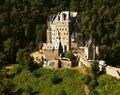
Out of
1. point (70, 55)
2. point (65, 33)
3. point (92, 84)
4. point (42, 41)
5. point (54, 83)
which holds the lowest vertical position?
point (54, 83)

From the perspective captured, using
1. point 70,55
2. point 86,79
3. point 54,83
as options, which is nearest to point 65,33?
point 70,55

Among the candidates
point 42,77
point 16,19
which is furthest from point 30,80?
point 16,19

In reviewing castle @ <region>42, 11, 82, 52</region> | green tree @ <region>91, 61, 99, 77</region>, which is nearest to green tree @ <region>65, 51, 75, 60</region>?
castle @ <region>42, 11, 82, 52</region>

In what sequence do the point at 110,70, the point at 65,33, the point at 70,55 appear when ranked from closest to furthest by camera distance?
the point at 110,70 < the point at 70,55 < the point at 65,33

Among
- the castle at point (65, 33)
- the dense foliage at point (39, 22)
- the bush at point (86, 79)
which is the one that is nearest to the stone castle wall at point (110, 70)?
the bush at point (86, 79)

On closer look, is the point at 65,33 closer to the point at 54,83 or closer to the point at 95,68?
the point at 54,83

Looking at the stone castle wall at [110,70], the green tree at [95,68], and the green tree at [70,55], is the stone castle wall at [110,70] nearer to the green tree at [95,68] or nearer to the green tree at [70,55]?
the green tree at [95,68]

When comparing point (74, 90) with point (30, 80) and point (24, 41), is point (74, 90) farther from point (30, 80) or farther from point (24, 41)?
point (24, 41)

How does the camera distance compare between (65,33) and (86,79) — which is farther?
(65,33)

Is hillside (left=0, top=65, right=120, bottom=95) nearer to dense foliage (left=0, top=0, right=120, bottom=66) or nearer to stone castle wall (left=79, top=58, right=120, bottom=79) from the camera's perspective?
stone castle wall (left=79, top=58, right=120, bottom=79)
